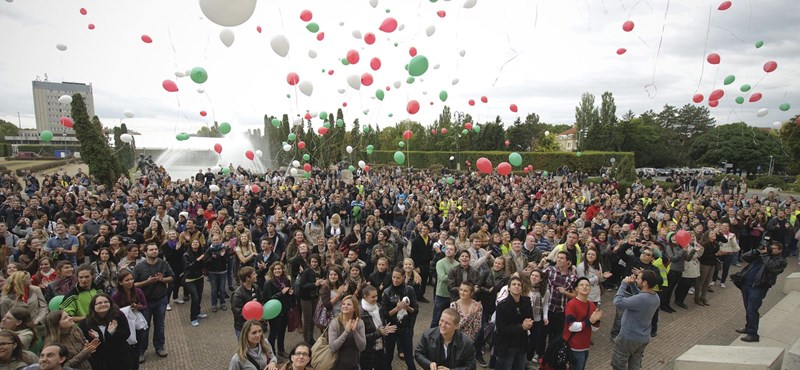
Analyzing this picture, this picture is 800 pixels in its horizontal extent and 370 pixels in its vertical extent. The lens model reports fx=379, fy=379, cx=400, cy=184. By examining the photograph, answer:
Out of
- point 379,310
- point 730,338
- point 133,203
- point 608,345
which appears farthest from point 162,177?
point 730,338

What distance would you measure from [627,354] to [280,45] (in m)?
7.68

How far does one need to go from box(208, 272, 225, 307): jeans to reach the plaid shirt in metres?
5.12

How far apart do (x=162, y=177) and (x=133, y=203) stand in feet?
27.9

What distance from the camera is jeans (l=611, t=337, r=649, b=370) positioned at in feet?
13.0

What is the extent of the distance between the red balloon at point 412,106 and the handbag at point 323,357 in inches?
299

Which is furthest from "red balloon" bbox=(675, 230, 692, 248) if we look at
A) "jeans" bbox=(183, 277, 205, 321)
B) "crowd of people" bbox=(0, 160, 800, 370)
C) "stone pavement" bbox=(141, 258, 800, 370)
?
"jeans" bbox=(183, 277, 205, 321)

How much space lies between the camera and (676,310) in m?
6.73

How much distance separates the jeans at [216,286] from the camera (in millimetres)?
6289

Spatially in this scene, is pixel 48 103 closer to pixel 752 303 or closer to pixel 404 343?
pixel 404 343

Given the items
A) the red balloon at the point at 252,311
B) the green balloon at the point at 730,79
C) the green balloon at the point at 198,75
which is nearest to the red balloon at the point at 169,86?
the green balloon at the point at 198,75

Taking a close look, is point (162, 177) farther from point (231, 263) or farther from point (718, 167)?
point (718, 167)

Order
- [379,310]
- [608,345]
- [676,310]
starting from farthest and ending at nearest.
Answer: [676,310], [608,345], [379,310]

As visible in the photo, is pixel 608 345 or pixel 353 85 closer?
pixel 608 345

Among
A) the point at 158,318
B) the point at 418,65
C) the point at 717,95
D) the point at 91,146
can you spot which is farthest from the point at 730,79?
the point at 91,146
